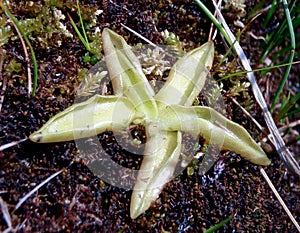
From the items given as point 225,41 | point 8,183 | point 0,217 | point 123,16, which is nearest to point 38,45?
point 123,16

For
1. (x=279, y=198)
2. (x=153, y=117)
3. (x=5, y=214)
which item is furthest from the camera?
(x=279, y=198)

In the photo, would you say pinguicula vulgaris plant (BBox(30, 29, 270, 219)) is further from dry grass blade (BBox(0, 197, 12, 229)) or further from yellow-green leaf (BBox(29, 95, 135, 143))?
dry grass blade (BBox(0, 197, 12, 229))

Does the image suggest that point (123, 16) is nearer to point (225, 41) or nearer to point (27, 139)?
point (225, 41)

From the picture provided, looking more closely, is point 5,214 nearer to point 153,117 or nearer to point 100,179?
point 100,179

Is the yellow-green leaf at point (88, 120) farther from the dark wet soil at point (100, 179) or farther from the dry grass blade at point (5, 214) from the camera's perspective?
the dry grass blade at point (5, 214)

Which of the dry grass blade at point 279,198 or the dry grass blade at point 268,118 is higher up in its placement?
the dry grass blade at point 268,118

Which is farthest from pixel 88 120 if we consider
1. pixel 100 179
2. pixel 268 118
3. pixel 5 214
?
pixel 268 118

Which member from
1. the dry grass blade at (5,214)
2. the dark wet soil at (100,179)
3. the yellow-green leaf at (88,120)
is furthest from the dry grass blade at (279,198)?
the dry grass blade at (5,214)
